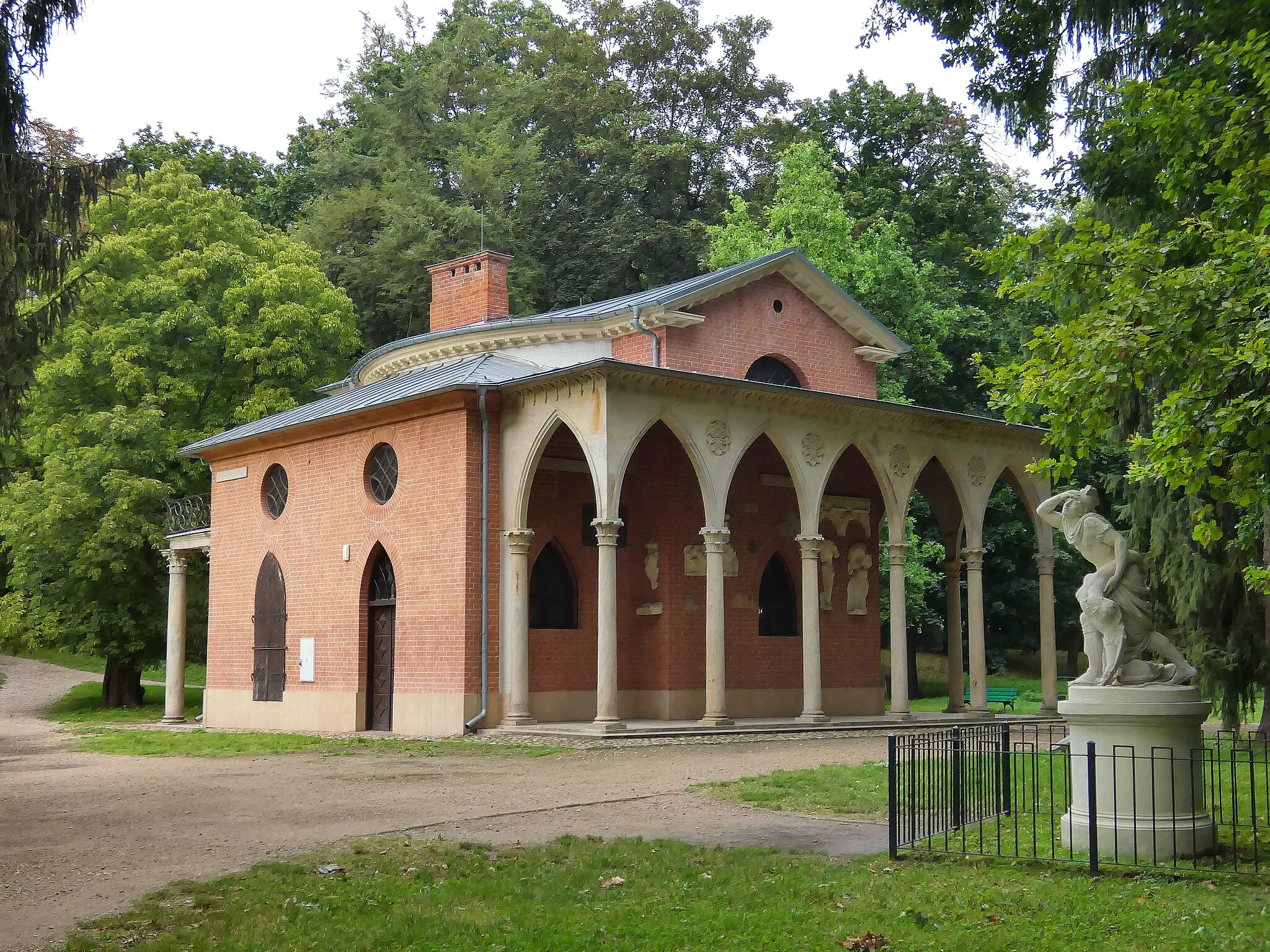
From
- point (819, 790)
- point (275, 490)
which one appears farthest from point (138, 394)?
point (819, 790)

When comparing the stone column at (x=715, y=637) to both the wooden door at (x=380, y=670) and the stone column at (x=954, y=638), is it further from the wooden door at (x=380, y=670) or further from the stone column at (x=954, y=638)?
the stone column at (x=954, y=638)

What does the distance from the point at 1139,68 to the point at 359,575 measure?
1511 cm

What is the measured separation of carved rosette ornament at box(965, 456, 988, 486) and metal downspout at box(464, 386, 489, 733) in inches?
366

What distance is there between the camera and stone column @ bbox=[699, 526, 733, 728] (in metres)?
20.9

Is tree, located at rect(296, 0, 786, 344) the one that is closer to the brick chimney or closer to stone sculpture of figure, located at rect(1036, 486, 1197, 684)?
the brick chimney

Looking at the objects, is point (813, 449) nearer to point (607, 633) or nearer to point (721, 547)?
point (721, 547)

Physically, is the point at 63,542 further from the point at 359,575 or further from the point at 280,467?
the point at 359,575

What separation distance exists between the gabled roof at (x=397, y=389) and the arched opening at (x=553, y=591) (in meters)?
3.21

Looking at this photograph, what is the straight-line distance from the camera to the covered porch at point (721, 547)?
20.9m

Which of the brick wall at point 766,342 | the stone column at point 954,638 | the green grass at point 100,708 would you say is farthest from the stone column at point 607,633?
the green grass at point 100,708

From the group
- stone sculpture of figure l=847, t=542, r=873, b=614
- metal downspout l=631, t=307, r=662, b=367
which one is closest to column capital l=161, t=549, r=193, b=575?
metal downspout l=631, t=307, r=662, b=367

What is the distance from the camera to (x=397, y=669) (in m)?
22.5

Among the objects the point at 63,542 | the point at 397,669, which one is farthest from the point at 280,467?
the point at 63,542

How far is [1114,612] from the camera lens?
9.96 meters
